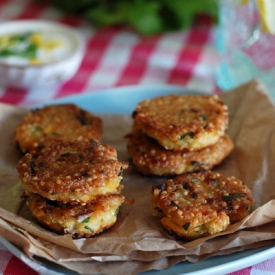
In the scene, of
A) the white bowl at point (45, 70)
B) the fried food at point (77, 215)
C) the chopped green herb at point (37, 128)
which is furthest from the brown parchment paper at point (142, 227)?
the white bowl at point (45, 70)

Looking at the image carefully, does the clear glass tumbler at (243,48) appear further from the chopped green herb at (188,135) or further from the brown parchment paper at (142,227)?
the chopped green herb at (188,135)

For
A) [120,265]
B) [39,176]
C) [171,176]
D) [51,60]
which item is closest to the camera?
[120,265]

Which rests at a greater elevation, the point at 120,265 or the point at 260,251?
the point at 260,251

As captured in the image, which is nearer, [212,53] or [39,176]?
[39,176]

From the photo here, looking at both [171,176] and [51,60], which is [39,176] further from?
[51,60]

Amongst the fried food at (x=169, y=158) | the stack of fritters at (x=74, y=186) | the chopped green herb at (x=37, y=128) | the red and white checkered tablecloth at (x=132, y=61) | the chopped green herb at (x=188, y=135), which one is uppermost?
the chopped green herb at (x=188, y=135)

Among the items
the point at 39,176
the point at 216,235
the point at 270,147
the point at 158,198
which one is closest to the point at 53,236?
the point at 39,176

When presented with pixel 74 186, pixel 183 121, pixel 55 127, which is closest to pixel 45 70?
pixel 55 127
